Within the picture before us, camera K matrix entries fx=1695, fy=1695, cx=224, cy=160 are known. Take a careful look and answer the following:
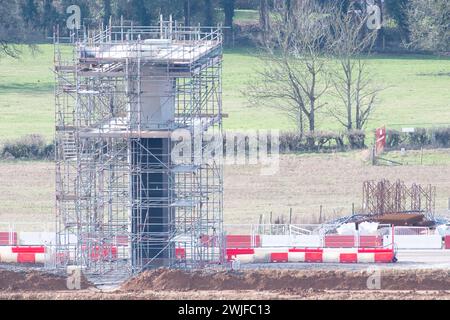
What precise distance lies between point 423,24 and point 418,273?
4351 cm

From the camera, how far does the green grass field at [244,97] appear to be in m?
66.1

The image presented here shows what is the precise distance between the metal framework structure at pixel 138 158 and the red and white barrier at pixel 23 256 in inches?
24.5

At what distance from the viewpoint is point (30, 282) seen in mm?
35719

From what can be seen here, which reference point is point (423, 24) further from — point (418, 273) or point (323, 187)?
point (418, 273)

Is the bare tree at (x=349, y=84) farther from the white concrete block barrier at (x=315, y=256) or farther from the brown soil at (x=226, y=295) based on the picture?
the brown soil at (x=226, y=295)

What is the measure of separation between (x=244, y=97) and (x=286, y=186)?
17.8 meters

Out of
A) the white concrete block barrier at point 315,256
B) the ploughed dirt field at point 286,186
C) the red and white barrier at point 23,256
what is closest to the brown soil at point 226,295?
the white concrete block barrier at point 315,256

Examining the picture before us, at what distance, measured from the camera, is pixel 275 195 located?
175ft

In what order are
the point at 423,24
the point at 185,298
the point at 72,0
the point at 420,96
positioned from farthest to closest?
the point at 72,0 < the point at 423,24 < the point at 420,96 < the point at 185,298

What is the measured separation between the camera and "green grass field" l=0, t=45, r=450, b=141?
6606 cm

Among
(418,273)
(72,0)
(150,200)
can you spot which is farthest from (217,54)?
(72,0)

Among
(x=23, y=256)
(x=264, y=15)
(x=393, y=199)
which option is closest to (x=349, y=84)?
(x=393, y=199)

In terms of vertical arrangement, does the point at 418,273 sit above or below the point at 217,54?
below

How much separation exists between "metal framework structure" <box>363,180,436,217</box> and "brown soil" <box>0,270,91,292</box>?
43.0ft
